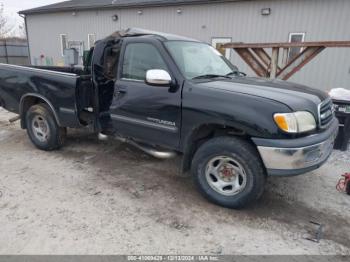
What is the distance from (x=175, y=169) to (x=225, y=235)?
1.69 metres

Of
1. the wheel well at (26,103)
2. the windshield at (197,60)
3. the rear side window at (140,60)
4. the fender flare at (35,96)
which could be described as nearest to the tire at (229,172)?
the windshield at (197,60)

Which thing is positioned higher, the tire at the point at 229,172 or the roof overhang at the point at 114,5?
the roof overhang at the point at 114,5

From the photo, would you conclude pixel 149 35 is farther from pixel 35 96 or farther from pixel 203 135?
pixel 35 96

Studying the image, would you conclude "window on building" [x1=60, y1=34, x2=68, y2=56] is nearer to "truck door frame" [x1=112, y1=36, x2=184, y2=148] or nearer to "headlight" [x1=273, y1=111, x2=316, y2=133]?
"truck door frame" [x1=112, y1=36, x2=184, y2=148]

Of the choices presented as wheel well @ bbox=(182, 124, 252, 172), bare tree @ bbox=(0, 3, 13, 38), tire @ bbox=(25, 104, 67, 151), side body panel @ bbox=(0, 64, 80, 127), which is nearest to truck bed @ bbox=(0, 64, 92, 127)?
side body panel @ bbox=(0, 64, 80, 127)

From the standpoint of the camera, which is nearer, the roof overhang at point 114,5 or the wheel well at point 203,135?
the wheel well at point 203,135

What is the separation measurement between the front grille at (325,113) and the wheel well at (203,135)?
2.68 ft

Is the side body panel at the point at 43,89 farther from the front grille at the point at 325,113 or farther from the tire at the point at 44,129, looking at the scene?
the front grille at the point at 325,113

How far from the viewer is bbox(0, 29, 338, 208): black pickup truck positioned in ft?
8.95

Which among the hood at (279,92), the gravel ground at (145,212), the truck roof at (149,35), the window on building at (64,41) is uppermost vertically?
the window on building at (64,41)

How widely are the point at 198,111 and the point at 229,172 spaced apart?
2.62 feet

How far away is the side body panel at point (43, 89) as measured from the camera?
418cm

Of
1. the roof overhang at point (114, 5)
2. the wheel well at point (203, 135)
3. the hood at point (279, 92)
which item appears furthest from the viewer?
the roof overhang at point (114, 5)

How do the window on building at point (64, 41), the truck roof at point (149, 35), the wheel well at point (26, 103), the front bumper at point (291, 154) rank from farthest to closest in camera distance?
the window on building at point (64, 41), the wheel well at point (26, 103), the truck roof at point (149, 35), the front bumper at point (291, 154)
